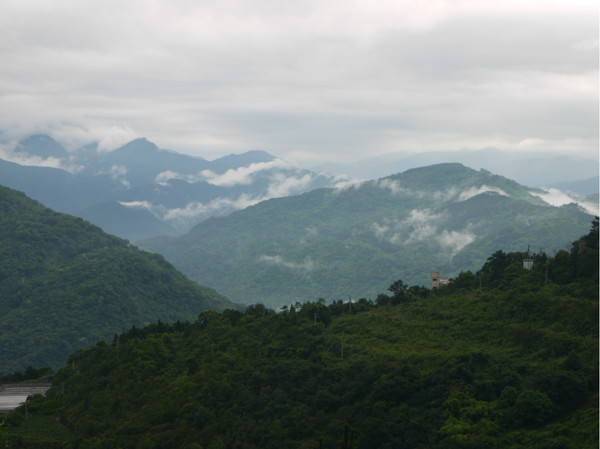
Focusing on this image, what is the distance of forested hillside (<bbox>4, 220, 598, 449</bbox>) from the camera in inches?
2103

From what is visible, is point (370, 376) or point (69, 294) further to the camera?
point (69, 294)

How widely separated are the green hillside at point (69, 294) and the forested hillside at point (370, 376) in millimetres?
62299

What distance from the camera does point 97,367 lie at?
81.1 meters

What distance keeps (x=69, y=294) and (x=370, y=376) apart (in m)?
119

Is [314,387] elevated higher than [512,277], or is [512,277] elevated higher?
[512,277]

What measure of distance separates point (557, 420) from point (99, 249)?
16587 cm

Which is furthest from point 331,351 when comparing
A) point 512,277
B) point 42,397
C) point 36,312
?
point 36,312

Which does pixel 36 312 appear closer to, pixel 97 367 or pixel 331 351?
pixel 97 367

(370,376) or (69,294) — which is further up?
(69,294)

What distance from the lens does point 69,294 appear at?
164000 millimetres

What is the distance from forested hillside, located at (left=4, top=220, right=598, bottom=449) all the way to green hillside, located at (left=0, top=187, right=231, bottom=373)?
62.3m

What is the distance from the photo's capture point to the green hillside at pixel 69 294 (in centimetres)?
14762

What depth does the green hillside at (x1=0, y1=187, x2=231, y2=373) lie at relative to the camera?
14762 cm

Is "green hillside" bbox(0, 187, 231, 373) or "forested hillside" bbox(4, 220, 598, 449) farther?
"green hillside" bbox(0, 187, 231, 373)
